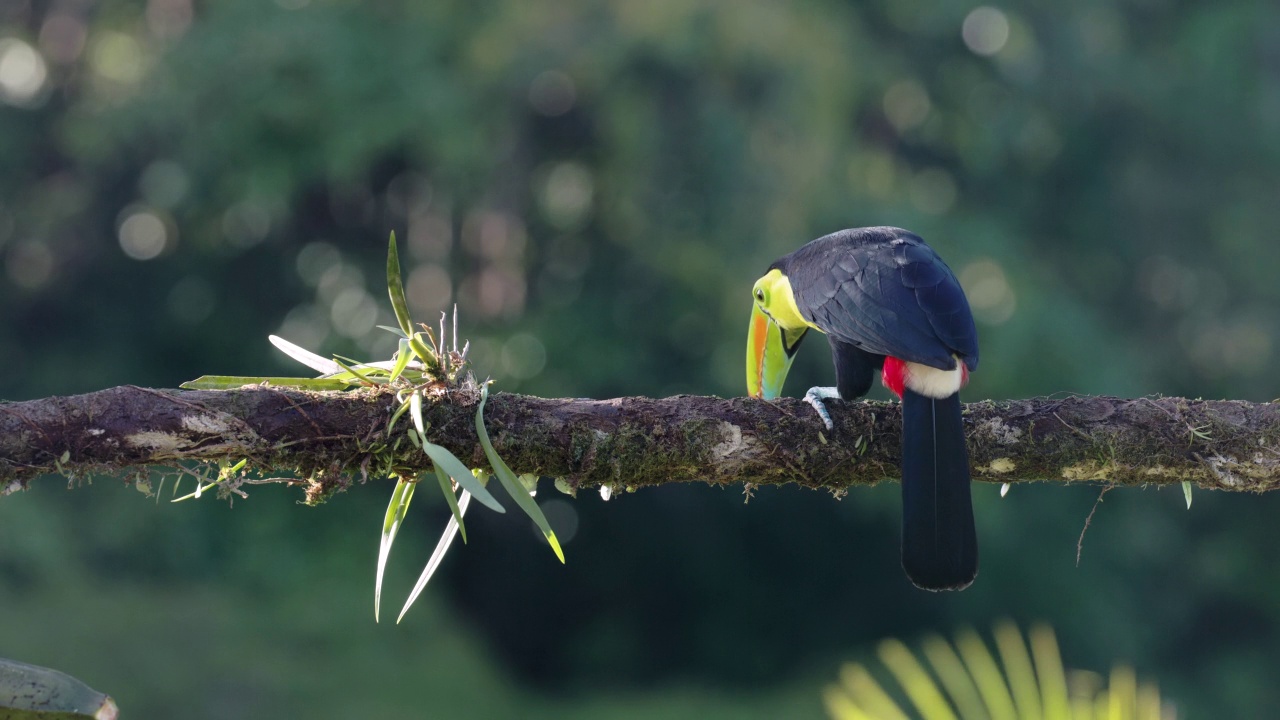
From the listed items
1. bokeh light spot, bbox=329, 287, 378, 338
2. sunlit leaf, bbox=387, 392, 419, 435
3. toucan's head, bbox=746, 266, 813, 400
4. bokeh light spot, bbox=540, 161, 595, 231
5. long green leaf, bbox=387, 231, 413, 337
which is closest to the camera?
sunlit leaf, bbox=387, 392, 419, 435

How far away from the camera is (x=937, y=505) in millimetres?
2230

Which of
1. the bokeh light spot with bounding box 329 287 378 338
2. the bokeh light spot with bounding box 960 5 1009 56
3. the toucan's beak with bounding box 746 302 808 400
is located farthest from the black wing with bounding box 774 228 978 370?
the bokeh light spot with bounding box 960 5 1009 56

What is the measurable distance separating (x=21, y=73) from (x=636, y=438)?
651cm

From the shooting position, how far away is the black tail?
7.29 feet

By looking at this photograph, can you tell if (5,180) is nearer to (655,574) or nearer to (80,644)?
(80,644)

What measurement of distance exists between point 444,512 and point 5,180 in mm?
3152

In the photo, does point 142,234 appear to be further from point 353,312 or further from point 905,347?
point 905,347

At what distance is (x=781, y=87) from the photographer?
6.75 metres

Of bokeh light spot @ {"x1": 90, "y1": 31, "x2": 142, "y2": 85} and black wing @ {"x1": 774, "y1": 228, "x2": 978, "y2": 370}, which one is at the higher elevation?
bokeh light spot @ {"x1": 90, "y1": 31, "x2": 142, "y2": 85}

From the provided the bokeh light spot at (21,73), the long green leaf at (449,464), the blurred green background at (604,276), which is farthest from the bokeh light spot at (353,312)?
the long green leaf at (449,464)

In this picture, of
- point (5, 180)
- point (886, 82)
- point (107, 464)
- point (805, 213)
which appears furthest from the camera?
point (886, 82)

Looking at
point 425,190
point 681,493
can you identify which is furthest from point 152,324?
point 681,493

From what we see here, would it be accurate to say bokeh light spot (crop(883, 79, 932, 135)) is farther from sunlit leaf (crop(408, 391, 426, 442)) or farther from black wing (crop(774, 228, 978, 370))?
sunlit leaf (crop(408, 391, 426, 442))

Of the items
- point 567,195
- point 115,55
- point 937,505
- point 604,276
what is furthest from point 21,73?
point 937,505
